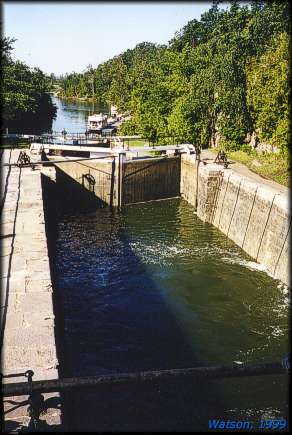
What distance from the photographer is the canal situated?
10.1m

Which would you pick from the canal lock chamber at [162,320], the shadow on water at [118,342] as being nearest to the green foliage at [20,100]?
the canal lock chamber at [162,320]

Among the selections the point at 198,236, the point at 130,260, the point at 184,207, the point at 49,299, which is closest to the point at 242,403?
the point at 49,299

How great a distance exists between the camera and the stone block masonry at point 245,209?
58.7 ft

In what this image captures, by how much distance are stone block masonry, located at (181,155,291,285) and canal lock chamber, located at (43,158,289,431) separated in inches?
26.9

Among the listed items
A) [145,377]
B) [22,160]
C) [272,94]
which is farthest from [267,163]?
[145,377]

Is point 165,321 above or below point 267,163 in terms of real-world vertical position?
below

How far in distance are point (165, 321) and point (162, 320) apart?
0.11 m

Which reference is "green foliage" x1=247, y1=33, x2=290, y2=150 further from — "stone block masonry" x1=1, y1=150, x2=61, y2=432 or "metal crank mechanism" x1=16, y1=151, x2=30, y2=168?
"stone block masonry" x1=1, y1=150, x2=61, y2=432

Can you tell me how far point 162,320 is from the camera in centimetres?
1408

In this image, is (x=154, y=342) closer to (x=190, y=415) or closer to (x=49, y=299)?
(x=190, y=415)

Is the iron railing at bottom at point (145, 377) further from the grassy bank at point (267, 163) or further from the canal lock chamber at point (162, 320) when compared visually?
the grassy bank at point (267, 163)

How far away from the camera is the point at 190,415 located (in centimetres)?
982

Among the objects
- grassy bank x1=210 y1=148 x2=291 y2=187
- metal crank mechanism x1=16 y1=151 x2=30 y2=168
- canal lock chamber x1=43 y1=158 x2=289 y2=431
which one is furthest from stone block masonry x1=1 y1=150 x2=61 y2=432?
grassy bank x1=210 y1=148 x2=291 y2=187

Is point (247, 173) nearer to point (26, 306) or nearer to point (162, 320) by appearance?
point (162, 320)
